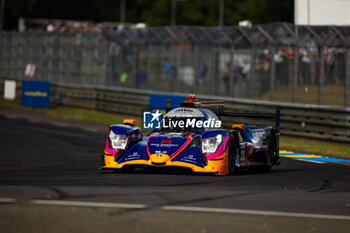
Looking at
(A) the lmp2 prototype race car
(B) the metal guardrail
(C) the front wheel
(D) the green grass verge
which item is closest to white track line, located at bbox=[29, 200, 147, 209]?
(A) the lmp2 prototype race car

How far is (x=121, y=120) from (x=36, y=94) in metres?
5.63

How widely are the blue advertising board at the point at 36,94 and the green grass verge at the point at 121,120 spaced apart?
0.37 metres

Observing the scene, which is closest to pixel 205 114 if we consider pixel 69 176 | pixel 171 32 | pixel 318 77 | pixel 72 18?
pixel 69 176

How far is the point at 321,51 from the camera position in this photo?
2725 cm

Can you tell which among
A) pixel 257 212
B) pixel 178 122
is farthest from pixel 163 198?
pixel 178 122

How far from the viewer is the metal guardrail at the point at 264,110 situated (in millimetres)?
23797

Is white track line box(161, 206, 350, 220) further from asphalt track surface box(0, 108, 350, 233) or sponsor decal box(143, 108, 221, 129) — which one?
sponsor decal box(143, 108, 221, 129)

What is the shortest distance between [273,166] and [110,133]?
Answer: 14.1ft

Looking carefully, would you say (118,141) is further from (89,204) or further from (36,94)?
(36,94)

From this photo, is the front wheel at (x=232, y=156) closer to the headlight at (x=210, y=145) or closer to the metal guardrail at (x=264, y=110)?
the headlight at (x=210, y=145)

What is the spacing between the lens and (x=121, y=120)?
98.3 ft

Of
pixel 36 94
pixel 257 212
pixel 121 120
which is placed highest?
pixel 36 94

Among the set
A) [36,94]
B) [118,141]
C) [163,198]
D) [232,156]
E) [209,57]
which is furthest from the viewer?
[36,94]

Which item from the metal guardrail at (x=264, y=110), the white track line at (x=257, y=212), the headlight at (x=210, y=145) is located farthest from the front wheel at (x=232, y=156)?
the metal guardrail at (x=264, y=110)
